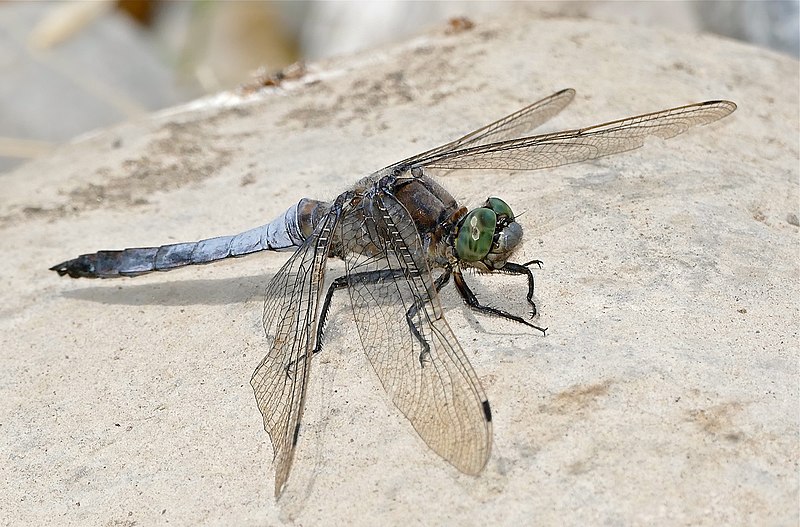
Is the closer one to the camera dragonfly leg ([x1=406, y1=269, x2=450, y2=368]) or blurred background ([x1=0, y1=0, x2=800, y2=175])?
dragonfly leg ([x1=406, y1=269, x2=450, y2=368])

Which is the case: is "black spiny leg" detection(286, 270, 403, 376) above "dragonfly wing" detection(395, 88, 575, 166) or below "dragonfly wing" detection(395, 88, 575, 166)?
below

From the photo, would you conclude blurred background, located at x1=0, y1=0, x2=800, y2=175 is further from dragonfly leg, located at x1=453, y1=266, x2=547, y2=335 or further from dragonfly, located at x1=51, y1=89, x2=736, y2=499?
dragonfly leg, located at x1=453, y1=266, x2=547, y2=335

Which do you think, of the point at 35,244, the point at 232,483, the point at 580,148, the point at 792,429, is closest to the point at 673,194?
the point at 580,148

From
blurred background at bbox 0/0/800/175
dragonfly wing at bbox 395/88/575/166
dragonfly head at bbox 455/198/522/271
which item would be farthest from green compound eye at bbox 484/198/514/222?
blurred background at bbox 0/0/800/175

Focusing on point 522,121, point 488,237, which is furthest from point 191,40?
point 488,237

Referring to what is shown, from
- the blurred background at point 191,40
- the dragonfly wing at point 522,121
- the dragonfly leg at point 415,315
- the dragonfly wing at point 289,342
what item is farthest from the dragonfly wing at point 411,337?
the blurred background at point 191,40

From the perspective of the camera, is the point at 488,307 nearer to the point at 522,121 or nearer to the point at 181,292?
the point at 522,121

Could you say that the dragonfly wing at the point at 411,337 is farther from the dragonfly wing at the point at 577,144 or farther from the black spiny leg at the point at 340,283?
the dragonfly wing at the point at 577,144
